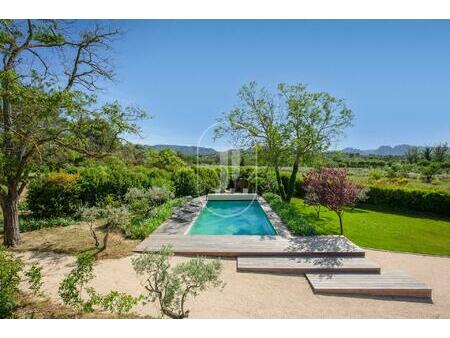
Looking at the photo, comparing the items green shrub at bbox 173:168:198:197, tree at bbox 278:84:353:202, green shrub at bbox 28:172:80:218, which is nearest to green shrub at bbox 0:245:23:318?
green shrub at bbox 28:172:80:218

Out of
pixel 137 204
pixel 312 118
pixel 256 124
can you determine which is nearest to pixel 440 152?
pixel 312 118

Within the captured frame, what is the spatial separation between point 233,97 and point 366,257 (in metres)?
12.7

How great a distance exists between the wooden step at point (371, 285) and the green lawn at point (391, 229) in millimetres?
2862

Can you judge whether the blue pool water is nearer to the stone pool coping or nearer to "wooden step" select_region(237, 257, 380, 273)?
the stone pool coping

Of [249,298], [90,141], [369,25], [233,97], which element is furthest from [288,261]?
[233,97]

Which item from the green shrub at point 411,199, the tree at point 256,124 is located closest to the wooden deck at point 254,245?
the tree at point 256,124

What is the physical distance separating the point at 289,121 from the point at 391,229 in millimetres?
8007

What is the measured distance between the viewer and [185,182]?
22109mm

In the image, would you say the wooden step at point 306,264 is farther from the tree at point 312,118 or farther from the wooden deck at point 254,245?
the tree at point 312,118

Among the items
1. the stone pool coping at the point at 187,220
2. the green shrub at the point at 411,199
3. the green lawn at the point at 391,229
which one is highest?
the green shrub at the point at 411,199

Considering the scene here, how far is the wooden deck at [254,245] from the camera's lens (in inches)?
367

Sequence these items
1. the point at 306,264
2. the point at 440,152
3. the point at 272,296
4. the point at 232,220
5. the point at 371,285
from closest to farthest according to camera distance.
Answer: the point at 272,296 < the point at 371,285 < the point at 306,264 < the point at 232,220 < the point at 440,152

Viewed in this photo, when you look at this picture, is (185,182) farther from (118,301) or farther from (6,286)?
(6,286)

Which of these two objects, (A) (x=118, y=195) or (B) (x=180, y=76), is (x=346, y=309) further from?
(A) (x=118, y=195)
